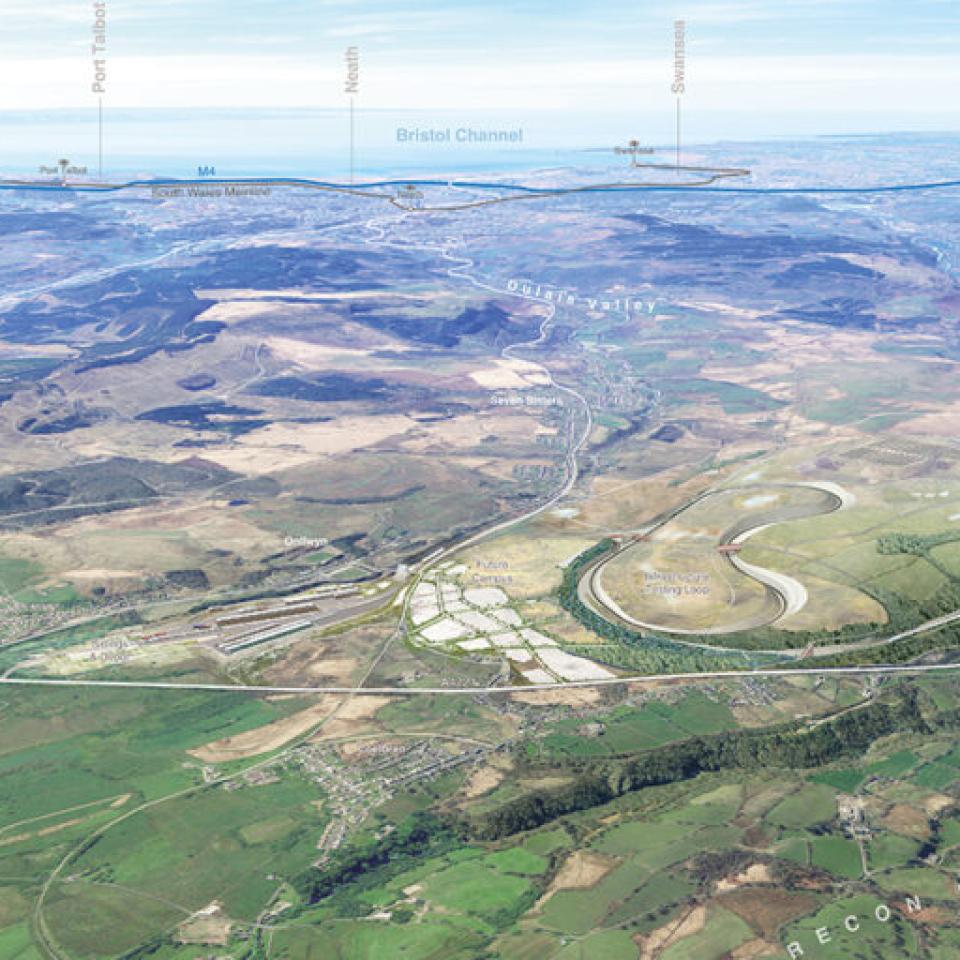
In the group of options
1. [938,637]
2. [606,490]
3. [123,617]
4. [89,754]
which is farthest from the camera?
[606,490]

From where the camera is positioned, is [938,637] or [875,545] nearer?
[938,637]

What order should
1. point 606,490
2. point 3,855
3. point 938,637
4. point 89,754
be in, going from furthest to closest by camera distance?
1. point 606,490
2. point 938,637
3. point 89,754
4. point 3,855

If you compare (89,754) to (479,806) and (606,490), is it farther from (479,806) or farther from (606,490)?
(606,490)

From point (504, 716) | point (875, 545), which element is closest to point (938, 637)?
point (875, 545)

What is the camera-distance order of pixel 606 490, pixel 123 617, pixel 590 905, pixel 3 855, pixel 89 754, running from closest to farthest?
pixel 590 905 < pixel 3 855 < pixel 89 754 < pixel 123 617 < pixel 606 490

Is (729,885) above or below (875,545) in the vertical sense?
below

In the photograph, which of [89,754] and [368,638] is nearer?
[89,754]

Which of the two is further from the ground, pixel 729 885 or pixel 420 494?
pixel 420 494

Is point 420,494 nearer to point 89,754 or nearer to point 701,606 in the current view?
point 701,606

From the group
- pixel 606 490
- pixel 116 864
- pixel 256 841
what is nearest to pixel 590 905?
pixel 256 841
